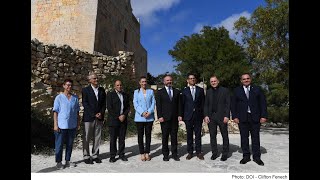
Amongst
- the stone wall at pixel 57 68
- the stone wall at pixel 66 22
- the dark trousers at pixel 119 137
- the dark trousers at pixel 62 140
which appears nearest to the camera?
the dark trousers at pixel 62 140

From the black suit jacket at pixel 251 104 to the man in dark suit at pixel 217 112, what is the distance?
18 cm

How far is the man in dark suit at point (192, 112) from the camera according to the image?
603 cm

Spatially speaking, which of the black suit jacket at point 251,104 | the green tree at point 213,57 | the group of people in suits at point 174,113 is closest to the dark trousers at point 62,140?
the group of people in suits at point 174,113

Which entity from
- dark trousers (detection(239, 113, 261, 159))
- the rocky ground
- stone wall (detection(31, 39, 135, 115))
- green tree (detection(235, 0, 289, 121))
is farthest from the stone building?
dark trousers (detection(239, 113, 261, 159))

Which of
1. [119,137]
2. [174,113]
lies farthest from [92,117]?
[174,113]

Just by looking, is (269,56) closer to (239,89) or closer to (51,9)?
(239,89)

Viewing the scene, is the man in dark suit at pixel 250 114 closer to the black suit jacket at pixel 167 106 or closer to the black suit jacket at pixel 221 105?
the black suit jacket at pixel 221 105

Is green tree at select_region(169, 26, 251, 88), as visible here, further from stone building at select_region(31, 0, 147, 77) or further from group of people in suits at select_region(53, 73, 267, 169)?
group of people in suits at select_region(53, 73, 267, 169)

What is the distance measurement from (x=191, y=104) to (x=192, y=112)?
0.16m

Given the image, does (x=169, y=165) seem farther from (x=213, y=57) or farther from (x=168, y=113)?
(x=213, y=57)

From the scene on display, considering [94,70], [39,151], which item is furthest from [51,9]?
[39,151]
